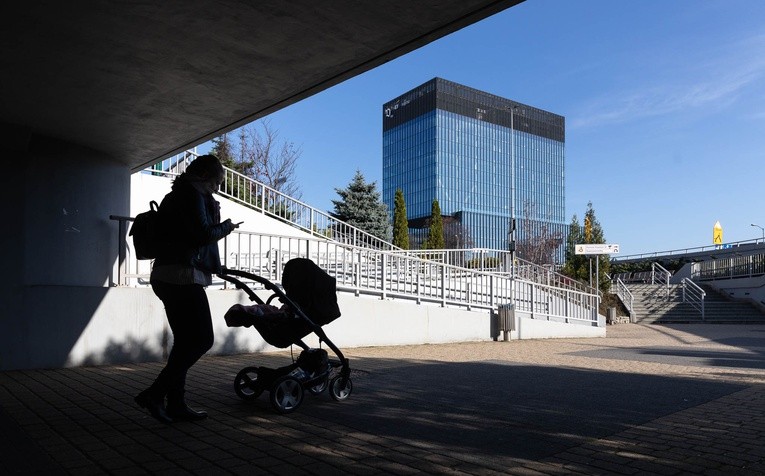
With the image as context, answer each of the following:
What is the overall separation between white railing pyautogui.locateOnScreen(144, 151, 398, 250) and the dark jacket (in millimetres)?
14982

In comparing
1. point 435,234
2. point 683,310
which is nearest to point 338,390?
point 683,310

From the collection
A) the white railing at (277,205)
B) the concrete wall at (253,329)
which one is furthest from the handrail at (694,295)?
the white railing at (277,205)

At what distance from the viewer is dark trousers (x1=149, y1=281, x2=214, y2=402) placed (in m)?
4.70

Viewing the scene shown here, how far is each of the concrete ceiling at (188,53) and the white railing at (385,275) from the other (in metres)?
2.67

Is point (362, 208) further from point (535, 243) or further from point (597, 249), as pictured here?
point (535, 243)

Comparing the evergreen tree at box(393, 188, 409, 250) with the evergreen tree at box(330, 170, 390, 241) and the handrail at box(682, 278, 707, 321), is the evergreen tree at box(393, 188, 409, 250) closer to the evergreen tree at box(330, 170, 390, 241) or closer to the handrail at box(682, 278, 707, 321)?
the evergreen tree at box(330, 170, 390, 241)

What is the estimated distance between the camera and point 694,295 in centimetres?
3375

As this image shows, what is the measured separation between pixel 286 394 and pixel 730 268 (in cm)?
4053

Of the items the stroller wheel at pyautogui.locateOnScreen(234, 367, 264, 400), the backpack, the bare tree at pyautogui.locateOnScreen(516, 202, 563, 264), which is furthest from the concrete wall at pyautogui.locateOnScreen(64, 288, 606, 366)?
the bare tree at pyautogui.locateOnScreen(516, 202, 563, 264)

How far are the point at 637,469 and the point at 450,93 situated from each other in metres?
112

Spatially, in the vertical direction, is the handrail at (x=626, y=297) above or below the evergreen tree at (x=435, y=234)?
below

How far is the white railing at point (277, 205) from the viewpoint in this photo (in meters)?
20.0

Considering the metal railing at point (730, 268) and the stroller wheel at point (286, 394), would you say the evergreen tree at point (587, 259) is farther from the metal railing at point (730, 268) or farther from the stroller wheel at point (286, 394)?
the stroller wheel at point (286, 394)

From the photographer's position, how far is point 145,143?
8.71 m
